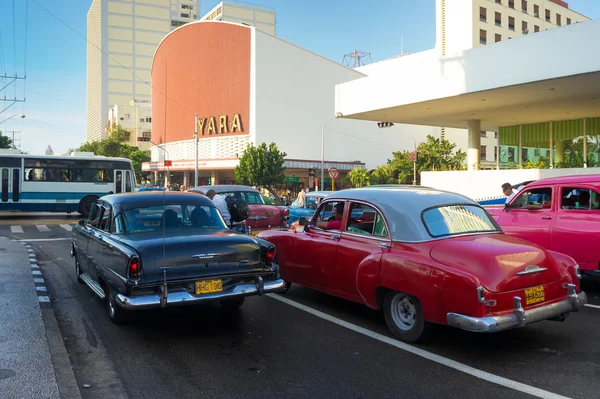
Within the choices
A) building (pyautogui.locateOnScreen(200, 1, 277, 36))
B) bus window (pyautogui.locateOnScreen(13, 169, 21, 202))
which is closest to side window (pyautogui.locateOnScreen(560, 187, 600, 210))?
bus window (pyautogui.locateOnScreen(13, 169, 21, 202))

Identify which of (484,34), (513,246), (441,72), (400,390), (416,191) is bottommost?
(400,390)

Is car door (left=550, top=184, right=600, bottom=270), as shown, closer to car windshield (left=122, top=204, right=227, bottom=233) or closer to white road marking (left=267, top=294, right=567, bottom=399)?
white road marking (left=267, top=294, right=567, bottom=399)

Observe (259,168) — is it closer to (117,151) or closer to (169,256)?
(169,256)

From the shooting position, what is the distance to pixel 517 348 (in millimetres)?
5395

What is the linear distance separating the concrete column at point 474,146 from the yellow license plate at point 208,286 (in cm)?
2322

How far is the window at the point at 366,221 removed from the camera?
6.09 m

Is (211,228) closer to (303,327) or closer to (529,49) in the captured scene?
(303,327)

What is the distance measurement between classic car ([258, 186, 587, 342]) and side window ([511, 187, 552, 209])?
312cm

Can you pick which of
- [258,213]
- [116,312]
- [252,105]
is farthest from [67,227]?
[252,105]

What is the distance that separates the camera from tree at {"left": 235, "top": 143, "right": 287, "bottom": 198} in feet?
157

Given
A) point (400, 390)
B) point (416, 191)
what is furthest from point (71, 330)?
point (416, 191)

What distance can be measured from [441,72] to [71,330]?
60.9 feet

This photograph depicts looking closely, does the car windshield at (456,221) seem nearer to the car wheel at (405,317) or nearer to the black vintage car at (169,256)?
the car wheel at (405,317)

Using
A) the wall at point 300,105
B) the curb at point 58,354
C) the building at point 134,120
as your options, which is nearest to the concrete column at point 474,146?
the curb at point 58,354
